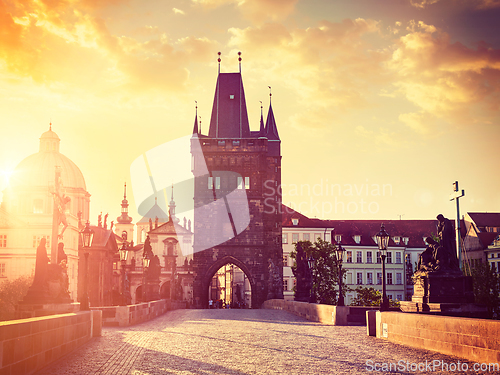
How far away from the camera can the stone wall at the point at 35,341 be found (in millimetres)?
7414

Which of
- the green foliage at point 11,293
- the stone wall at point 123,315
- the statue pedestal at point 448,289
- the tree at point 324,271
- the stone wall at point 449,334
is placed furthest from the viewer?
the tree at point 324,271

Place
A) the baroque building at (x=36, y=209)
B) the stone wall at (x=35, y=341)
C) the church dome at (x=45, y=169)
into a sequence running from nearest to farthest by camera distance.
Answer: the stone wall at (x=35, y=341) → the baroque building at (x=36, y=209) → the church dome at (x=45, y=169)

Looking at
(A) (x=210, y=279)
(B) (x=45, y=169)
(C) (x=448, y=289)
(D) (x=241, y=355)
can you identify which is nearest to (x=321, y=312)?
(C) (x=448, y=289)

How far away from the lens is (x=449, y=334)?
9.84 metres

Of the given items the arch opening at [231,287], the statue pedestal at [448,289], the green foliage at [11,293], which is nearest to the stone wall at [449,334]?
the statue pedestal at [448,289]

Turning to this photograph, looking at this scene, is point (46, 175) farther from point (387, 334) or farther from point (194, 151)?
point (387, 334)

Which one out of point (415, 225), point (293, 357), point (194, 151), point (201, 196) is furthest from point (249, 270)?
point (293, 357)

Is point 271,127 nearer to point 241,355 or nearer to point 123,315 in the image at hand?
point 123,315

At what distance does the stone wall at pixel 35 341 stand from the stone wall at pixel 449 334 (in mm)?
6708

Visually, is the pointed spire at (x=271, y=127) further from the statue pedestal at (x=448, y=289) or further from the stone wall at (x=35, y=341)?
the stone wall at (x=35, y=341)

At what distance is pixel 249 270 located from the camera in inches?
2400

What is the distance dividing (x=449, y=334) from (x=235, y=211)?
Result: 52935mm

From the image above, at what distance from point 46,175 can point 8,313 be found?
149 feet
